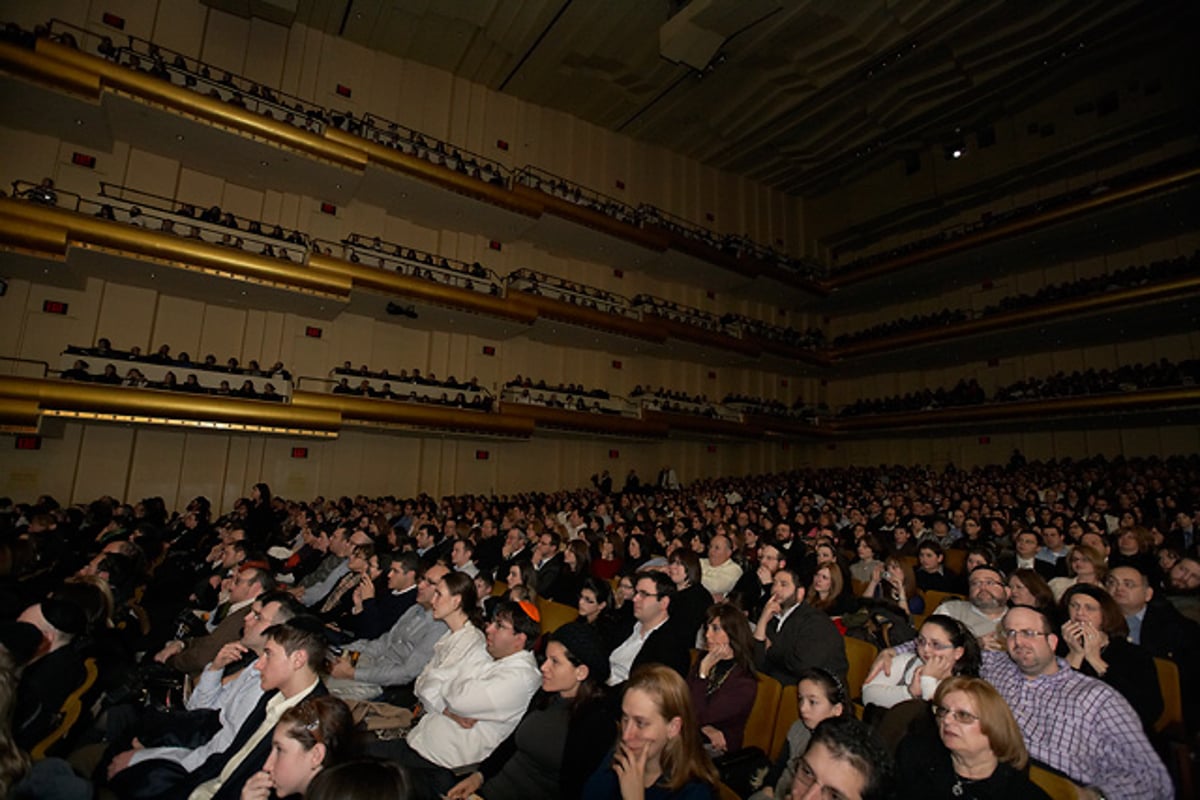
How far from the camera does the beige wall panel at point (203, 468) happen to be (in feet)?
42.3

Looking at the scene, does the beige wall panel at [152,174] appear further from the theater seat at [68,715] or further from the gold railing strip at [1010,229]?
the gold railing strip at [1010,229]

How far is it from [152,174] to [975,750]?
53.8 ft

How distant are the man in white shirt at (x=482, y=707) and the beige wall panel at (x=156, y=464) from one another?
1273 cm

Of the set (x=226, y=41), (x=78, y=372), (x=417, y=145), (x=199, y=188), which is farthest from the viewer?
(x=417, y=145)

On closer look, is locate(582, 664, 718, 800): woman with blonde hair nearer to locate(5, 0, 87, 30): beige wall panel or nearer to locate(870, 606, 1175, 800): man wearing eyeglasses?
locate(870, 606, 1175, 800): man wearing eyeglasses

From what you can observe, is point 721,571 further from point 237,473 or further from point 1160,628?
point 237,473

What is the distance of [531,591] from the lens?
4.32 m

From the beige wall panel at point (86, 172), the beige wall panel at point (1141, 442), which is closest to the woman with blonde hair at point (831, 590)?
the beige wall panel at point (86, 172)

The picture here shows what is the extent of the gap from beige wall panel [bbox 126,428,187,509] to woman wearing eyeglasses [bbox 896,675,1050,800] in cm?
1468

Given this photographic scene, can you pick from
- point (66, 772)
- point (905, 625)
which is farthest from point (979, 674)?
point (66, 772)

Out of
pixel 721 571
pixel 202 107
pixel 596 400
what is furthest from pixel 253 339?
pixel 721 571

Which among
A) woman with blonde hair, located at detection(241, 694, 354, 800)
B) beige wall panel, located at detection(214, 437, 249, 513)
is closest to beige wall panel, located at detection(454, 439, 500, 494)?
beige wall panel, located at detection(214, 437, 249, 513)

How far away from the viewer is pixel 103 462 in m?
12.1

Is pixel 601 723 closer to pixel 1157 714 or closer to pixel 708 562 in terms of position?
pixel 1157 714
